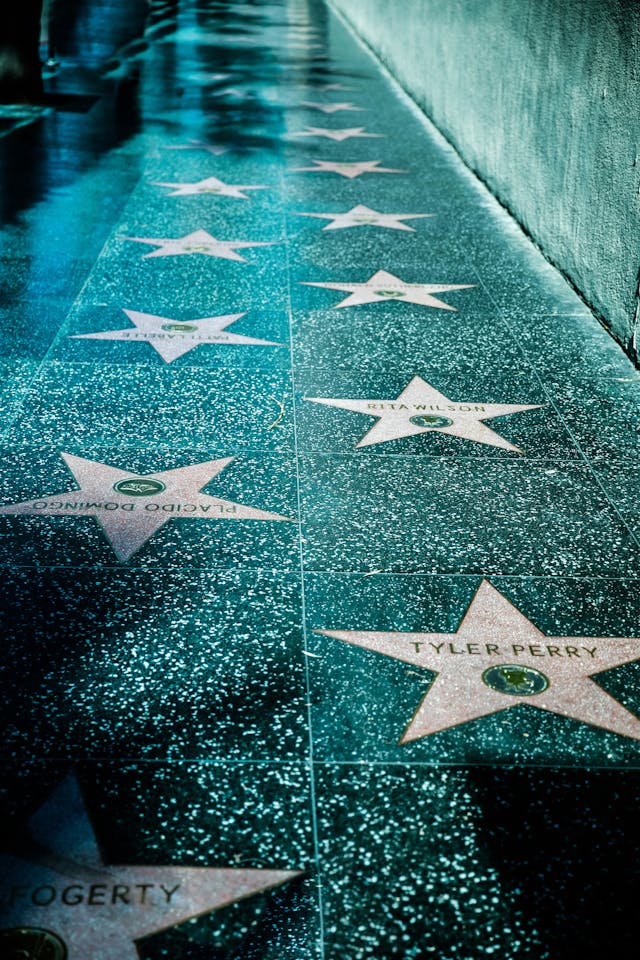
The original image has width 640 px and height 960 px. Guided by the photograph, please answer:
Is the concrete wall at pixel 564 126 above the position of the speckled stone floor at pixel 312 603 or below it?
above

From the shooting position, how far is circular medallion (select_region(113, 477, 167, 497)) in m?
2.67

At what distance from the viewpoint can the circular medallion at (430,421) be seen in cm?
314

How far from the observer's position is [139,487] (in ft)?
8.84

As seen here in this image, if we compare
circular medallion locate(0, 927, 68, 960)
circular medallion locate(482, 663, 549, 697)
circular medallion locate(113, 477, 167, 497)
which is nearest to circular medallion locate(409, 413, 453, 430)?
circular medallion locate(113, 477, 167, 497)

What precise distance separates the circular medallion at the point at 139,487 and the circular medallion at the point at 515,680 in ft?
3.36

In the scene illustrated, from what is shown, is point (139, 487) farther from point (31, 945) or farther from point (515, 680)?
point (31, 945)

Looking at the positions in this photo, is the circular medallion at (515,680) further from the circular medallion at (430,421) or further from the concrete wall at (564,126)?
the concrete wall at (564,126)

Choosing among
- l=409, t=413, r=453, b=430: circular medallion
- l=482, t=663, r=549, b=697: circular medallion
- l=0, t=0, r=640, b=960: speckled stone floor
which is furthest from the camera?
l=409, t=413, r=453, b=430: circular medallion

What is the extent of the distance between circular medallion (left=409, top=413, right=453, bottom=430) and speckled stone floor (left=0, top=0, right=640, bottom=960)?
0.05 ft

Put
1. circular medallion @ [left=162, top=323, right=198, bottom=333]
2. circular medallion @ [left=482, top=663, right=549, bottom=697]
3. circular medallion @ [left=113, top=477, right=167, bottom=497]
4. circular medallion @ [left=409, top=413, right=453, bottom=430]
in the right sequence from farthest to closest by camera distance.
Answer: circular medallion @ [left=162, top=323, right=198, bottom=333], circular medallion @ [left=409, top=413, right=453, bottom=430], circular medallion @ [left=113, top=477, right=167, bottom=497], circular medallion @ [left=482, top=663, right=549, bottom=697]

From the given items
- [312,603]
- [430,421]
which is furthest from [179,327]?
[312,603]

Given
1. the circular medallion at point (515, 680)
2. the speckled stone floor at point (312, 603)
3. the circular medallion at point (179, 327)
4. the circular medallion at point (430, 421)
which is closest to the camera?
the speckled stone floor at point (312, 603)

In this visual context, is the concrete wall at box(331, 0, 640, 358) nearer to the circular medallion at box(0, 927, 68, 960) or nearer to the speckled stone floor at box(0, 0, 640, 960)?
the speckled stone floor at box(0, 0, 640, 960)

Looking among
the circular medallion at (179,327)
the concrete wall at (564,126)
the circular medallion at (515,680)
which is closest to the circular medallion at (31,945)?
the circular medallion at (515,680)
